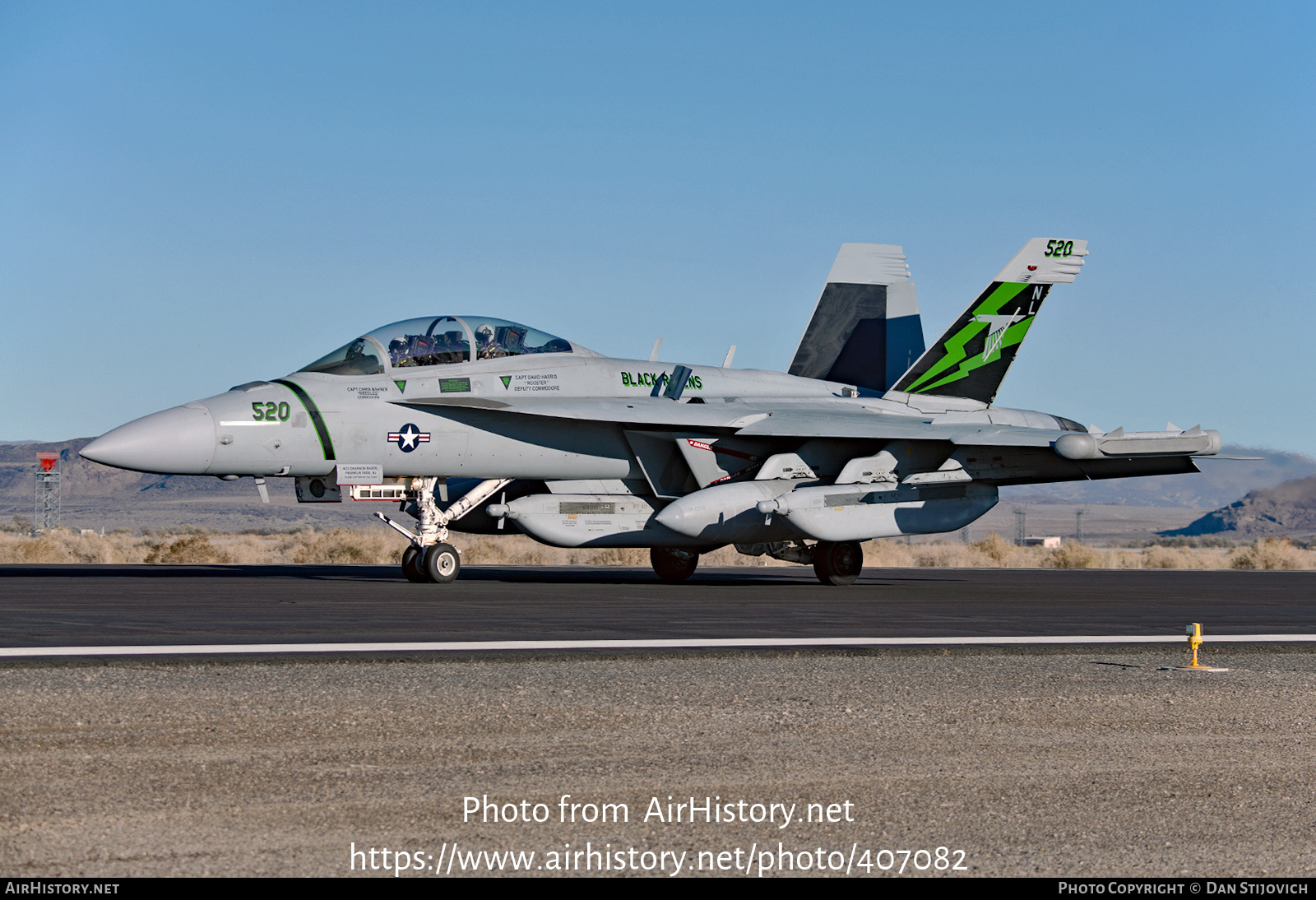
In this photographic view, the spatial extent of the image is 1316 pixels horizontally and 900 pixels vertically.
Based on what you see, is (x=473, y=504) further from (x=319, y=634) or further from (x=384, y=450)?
(x=319, y=634)

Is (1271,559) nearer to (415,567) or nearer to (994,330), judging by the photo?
(994,330)

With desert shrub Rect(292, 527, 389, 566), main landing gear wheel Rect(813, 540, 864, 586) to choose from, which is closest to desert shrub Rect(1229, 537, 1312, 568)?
main landing gear wheel Rect(813, 540, 864, 586)

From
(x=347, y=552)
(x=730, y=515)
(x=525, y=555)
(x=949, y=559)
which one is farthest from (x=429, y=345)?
(x=949, y=559)

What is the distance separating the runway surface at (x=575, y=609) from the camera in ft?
32.1

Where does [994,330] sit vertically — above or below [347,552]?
above

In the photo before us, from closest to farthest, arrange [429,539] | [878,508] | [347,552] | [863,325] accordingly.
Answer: [429,539], [878,508], [863,325], [347,552]

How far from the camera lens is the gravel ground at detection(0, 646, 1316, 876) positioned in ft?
13.4

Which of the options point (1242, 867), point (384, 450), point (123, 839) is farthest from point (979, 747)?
point (384, 450)

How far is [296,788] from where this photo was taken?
15.3 ft

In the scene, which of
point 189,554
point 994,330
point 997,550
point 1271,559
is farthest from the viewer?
point 997,550

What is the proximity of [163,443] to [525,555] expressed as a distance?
65.0 feet

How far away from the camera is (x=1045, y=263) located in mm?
20906

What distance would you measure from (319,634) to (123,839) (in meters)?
5.50

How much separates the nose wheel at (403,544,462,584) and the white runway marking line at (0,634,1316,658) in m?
7.75
